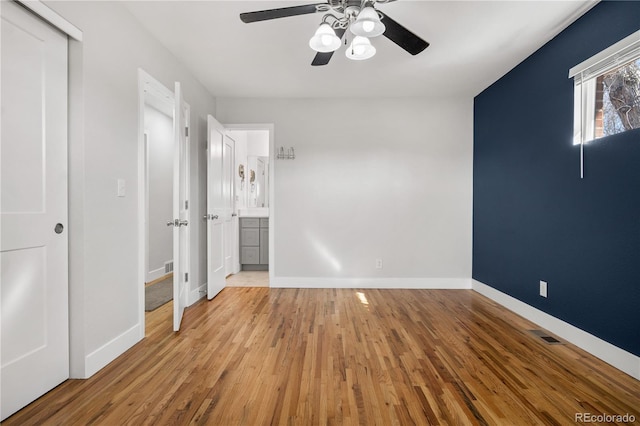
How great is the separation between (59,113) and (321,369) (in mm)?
2197

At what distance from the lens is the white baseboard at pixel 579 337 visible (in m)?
1.95

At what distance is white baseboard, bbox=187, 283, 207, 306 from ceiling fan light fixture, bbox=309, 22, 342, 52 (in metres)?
2.77

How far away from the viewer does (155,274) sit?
4.44 m

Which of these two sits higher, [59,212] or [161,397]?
[59,212]

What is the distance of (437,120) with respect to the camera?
409 cm

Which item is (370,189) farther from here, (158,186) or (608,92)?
(158,186)

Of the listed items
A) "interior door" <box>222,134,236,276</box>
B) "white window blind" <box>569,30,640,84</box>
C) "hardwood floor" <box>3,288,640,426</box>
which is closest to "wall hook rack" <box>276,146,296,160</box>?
"interior door" <box>222,134,236,276</box>

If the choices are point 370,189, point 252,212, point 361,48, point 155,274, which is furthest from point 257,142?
point 361,48

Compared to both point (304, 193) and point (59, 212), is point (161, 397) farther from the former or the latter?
point (304, 193)

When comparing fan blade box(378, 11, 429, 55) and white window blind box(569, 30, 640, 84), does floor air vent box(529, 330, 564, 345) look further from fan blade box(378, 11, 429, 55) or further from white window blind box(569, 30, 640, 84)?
fan blade box(378, 11, 429, 55)

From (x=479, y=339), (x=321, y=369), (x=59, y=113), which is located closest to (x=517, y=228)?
(x=479, y=339)

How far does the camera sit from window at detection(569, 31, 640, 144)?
1.97 meters

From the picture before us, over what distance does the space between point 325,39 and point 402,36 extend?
1.53 feet

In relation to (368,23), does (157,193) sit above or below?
below
